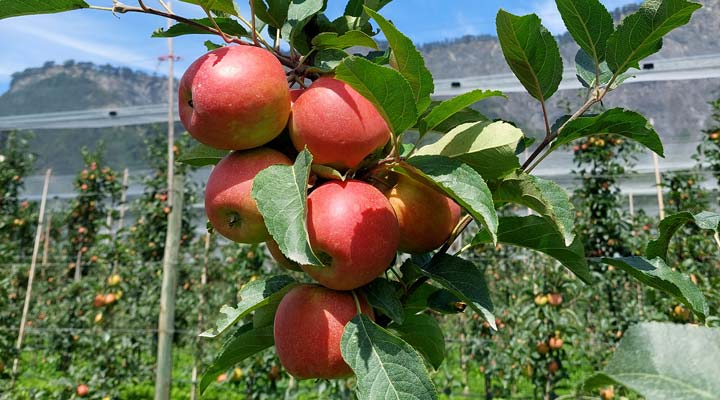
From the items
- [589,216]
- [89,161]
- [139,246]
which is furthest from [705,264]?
[89,161]

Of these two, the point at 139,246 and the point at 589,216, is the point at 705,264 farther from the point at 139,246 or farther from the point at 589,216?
the point at 139,246

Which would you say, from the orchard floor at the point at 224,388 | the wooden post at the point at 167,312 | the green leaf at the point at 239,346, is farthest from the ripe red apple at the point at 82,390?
the green leaf at the point at 239,346

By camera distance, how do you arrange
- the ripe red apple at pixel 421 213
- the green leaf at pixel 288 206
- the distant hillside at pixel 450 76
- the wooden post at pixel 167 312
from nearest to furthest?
the green leaf at pixel 288 206
the ripe red apple at pixel 421 213
the wooden post at pixel 167 312
the distant hillside at pixel 450 76

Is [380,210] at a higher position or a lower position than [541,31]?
lower

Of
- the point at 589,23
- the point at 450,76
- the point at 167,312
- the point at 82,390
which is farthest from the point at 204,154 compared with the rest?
the point at 450,76

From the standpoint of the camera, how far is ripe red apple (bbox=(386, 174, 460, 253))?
481 mm

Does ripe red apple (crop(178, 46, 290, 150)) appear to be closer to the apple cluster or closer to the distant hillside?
the apple cluster

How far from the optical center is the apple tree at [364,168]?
16.1 inches

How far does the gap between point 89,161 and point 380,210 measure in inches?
202

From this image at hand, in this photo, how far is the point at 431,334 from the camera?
529 mm

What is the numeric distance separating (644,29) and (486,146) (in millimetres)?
139

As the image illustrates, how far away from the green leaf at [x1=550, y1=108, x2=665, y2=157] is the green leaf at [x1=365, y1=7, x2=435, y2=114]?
120 millimetres

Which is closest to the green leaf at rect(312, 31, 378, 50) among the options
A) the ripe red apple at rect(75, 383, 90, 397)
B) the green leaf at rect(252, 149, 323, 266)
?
the green leaf at rect(252, 149, 323, 266)

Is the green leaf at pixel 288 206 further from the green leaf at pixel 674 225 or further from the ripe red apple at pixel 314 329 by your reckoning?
the green leaf at pixel 674 225
